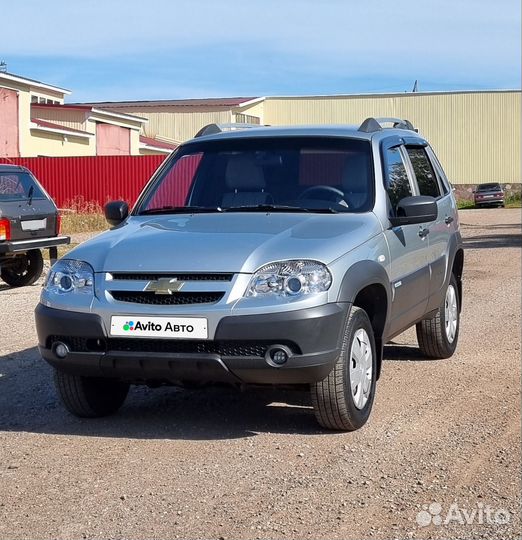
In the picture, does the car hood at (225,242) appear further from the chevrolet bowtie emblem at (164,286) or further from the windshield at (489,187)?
the windshield at (489,187)

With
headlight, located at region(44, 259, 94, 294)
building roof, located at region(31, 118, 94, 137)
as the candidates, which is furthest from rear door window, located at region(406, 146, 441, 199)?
building roof, located at region(31, 118, 94, 137)

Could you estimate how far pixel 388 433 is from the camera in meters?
6.14

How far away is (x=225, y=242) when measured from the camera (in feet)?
19.3

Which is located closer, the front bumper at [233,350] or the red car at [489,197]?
the front bumper at [233,350]

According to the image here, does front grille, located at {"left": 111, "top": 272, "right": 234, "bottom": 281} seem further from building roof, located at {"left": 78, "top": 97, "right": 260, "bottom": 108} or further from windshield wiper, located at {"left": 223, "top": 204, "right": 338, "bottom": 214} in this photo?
building roof, located at {"left": 78, "top": 97, "right": 260, "bottom": 108}

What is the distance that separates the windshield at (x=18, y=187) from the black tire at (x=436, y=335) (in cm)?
740

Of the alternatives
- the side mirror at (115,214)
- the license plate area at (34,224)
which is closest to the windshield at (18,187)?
the license plate area at (34,224)

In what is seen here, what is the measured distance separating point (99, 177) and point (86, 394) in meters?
30.6

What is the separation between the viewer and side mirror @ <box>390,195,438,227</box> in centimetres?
682

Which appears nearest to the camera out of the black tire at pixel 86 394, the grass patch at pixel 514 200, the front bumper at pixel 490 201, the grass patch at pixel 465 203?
the black tire at pixel 86 394

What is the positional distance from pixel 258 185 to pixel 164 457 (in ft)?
6.89

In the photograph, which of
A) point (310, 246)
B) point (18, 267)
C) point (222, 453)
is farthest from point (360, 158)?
point (18, 267)

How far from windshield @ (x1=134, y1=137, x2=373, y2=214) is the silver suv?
0.03 ft

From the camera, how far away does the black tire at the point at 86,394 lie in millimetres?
6281
